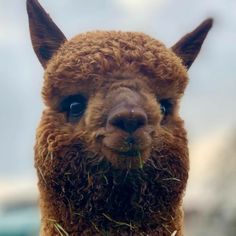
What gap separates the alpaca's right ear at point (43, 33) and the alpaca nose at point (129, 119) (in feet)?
2.61

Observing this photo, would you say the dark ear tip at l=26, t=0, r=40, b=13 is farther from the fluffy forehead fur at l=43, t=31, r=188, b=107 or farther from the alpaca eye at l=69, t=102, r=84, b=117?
the alpaca eye at l=69, t=102, r=84, b=117

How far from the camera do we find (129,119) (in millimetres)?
3412

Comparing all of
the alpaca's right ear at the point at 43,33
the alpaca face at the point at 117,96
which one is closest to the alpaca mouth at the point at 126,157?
the alpaca face at the point at 117,96

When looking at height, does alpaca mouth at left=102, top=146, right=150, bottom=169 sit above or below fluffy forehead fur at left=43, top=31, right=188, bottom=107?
below

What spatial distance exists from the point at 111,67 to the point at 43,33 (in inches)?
20.1

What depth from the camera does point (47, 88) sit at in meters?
3.90

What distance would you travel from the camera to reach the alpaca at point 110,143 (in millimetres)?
3619

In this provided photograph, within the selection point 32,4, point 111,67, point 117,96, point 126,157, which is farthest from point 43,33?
point 126,157

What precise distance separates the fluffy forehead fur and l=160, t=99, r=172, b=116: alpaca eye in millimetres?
35

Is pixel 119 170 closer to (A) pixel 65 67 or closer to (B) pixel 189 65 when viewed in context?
(A) pixel 65 67

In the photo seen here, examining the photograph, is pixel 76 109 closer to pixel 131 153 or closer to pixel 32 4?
pixel 131 153

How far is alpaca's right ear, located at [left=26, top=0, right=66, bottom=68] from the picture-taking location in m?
4.04

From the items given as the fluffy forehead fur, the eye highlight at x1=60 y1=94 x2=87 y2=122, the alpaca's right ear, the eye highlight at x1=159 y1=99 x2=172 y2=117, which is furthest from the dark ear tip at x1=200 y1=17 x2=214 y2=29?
the eye highlight at x1=60 y1=94 x2=87 y2=122

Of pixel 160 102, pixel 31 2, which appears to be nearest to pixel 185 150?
pixel 160 102
